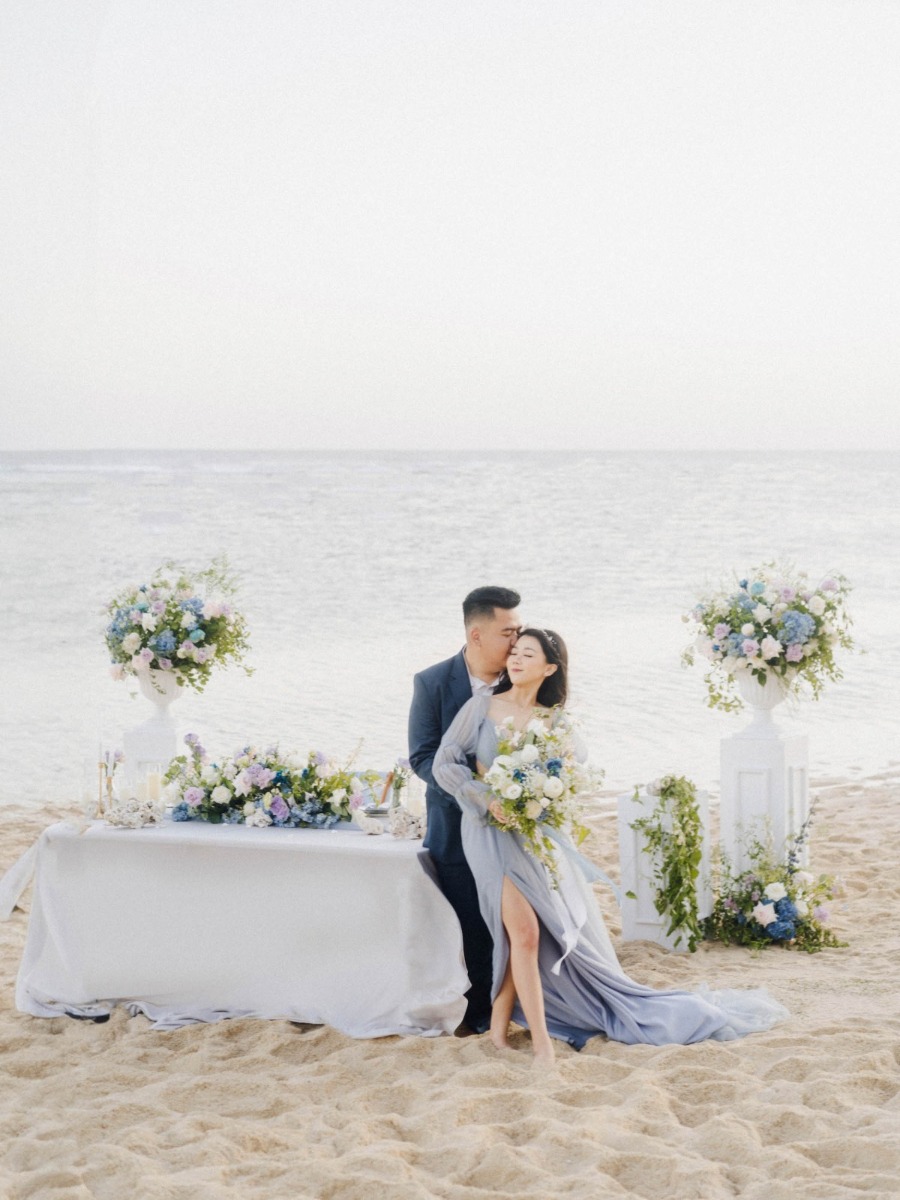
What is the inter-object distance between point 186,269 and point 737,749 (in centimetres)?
2529

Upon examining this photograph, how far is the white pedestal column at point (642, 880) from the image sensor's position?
5.96 metres

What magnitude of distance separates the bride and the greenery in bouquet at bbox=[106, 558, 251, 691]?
2299mm

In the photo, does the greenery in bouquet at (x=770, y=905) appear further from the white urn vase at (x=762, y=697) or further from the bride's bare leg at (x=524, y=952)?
the bride's bare leg at (x=524, y=952)

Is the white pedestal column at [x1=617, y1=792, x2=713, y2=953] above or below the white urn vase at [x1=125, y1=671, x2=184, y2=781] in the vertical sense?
below

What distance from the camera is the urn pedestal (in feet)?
20.4

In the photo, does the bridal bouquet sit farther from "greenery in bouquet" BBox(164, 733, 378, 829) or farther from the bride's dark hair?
"greenery in bouquet" BBox(164, 733, 378, 829)

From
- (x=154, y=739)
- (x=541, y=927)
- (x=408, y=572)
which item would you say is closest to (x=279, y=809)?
(x=541, y=927)

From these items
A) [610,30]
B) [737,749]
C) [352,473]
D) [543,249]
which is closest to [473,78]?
[610,30]

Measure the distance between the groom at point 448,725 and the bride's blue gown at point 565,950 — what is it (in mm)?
126

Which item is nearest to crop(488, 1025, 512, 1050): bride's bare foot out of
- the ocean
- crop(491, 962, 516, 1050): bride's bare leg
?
crop(491, 962, 516, 1050): bride's bare leg

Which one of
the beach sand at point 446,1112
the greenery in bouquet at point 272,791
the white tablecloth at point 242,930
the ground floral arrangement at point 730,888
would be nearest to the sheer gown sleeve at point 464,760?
the white tablecloth at point 242,930

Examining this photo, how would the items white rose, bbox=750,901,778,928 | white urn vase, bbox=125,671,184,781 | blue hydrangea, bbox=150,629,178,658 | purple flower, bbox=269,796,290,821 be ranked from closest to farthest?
purple flower, bbox=269,796,290,821
white rose, bbox=750,901,778,928
blue hydrangea, bbox=150,629,178,658
white urn vase, bbox=125,671,184,781

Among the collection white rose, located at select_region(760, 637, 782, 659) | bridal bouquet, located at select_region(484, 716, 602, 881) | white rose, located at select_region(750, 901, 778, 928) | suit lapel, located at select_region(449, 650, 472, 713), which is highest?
white rose, located at select_region(760, 637, 782, 659)

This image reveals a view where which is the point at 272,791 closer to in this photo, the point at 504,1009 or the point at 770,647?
the point at 504,1009
